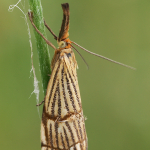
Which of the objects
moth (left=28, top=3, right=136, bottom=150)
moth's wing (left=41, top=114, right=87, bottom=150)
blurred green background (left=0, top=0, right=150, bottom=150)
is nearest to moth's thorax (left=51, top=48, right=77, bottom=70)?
moth (left=28, top=3, right=136, bottom=150)

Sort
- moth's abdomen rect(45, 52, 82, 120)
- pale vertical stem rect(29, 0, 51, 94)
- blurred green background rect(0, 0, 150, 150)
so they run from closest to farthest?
pale vertical stem rect(29, 0, 51, 94), moth's abdomen rect(45, 52, 82, 120), blurred green background rect(0, 0, 150, 150)

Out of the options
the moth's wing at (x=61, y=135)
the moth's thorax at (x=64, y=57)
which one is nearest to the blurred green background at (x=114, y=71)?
the moth's thorax at (x=64, y=57)

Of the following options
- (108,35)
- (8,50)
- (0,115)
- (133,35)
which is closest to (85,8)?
(108,35)

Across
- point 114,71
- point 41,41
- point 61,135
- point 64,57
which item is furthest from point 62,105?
point 114,71

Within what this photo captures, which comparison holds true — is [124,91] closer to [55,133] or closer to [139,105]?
[139,105]

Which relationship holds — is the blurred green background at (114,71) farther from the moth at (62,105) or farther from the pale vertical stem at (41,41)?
the pale vertical stem at (41,41)

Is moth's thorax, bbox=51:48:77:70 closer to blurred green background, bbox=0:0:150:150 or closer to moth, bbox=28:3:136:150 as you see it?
moth, bbox=28:3:136:150

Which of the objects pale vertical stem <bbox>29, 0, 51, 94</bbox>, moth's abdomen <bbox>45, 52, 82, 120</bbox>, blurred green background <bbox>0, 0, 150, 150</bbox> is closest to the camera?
pale vertical stem <bbox>29, 0, 51, 94</bbox>
